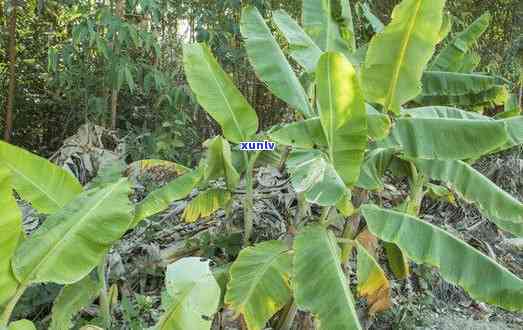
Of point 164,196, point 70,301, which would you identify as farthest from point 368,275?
point 70,301

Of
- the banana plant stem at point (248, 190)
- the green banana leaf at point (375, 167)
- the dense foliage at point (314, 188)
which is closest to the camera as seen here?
the dense foliage at point (314, 188)

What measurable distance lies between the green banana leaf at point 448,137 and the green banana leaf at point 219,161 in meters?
0.96

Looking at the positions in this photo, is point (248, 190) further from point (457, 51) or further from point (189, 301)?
point (457, 51)

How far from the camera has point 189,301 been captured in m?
1.85

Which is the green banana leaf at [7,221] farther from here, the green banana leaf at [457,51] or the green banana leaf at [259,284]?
the green banana leaf at [457,51]

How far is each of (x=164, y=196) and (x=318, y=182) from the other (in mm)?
819

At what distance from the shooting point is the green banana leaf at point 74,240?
A: 6.40 feet

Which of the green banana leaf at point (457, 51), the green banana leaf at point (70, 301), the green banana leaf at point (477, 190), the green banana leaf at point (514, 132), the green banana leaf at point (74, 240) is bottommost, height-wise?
the green banana leaf at point (70, 301)

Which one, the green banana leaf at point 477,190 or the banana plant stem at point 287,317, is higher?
the green banana leaf at point 477,190

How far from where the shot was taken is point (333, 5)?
3891 millimetres

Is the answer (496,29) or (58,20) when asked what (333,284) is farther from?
(496,29)

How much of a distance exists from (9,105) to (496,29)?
687 cm

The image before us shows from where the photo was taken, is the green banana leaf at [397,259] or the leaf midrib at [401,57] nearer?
the leaf midrib at [401,57]

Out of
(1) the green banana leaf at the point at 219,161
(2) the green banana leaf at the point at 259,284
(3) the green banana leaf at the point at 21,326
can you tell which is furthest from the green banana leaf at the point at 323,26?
(3) the green banana leaf at the point at 21,326
